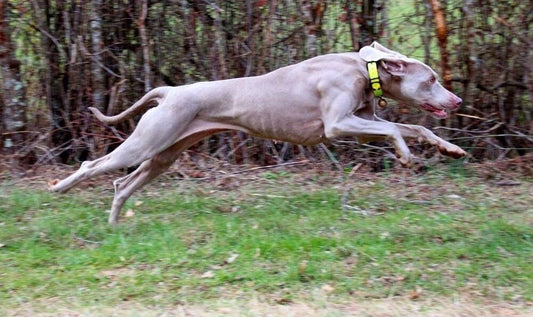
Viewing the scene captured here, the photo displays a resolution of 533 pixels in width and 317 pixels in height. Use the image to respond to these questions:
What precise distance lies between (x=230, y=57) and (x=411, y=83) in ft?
12.1

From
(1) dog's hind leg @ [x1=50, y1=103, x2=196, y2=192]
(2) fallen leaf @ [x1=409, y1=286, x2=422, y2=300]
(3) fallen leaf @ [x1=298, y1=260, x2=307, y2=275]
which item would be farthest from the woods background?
(2) fallen leaf @ [x1=409, y1=286, x2=422, y2=300]

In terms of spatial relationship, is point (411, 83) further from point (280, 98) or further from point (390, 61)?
point (280, 98)

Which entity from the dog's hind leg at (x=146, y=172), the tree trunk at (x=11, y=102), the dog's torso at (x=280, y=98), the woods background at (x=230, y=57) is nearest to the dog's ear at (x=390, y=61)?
the dog's torso at (x=280, y=98)

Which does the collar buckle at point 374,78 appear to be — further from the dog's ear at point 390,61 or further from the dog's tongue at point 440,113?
the dog's tongue at point 440,113

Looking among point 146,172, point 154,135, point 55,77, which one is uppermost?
point 154,135

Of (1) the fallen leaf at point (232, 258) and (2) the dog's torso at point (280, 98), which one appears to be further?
(2) the dog's torso at point (280, 98)

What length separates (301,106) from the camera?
24.0 feet

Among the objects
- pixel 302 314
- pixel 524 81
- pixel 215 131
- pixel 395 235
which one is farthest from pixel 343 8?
pixel 302 314

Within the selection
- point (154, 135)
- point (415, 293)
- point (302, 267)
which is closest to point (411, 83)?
point (302, 267)

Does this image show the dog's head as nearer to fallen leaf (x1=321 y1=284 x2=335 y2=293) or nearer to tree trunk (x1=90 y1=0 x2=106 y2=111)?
fallen leaf (x1=321 y1=284 x2=335 y2=293)

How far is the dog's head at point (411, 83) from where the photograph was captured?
722cm

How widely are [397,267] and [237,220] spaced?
6.22ft

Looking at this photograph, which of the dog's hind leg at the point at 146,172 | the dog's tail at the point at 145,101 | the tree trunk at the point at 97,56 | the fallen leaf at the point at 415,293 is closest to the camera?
the fallen leaf at the point at 415,293

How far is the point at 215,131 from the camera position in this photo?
7.55 m
